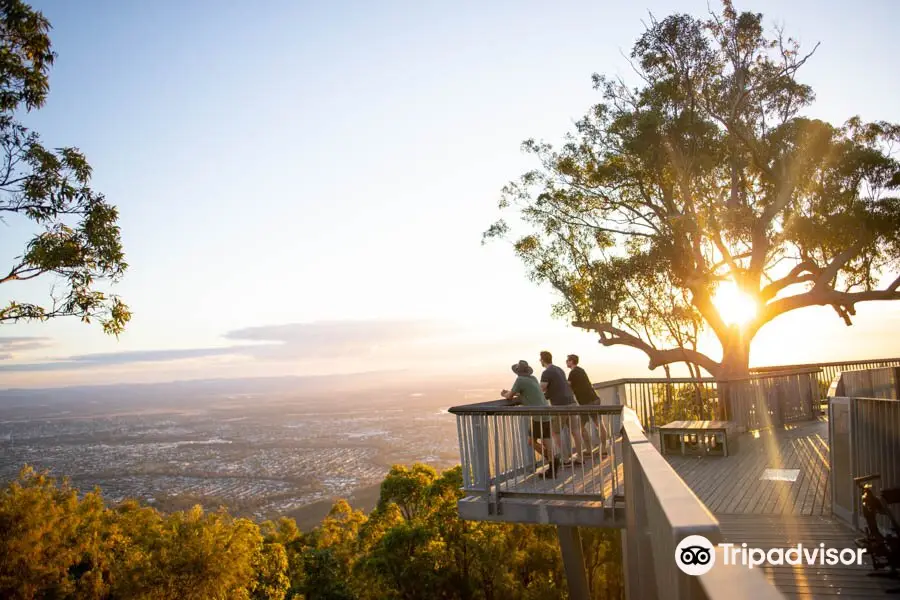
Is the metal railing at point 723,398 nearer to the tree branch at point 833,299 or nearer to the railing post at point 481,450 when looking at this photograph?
the tree branch at point 833,299

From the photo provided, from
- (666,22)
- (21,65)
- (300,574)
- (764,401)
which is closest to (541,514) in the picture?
(764,401)

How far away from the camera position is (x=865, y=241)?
22.0 metres

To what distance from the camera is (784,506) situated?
25.9ft

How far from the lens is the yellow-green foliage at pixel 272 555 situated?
28625 millimetres

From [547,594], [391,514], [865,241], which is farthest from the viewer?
[391,514]

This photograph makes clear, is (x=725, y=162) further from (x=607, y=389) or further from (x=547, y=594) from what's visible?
(x=547, y=594)

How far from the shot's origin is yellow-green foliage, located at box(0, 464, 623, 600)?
28.6 metres

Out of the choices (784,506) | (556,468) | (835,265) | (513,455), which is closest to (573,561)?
(556,468)

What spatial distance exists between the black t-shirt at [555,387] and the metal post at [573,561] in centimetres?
366

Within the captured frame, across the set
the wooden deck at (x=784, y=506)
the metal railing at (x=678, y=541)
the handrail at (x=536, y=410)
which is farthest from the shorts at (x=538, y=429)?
the metal railing at (x=678, y=541)

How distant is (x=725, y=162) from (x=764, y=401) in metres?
11.3

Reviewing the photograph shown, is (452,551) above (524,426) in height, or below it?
below

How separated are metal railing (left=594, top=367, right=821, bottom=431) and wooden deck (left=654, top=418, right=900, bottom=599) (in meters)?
2.09

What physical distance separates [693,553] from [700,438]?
39.5 feet
